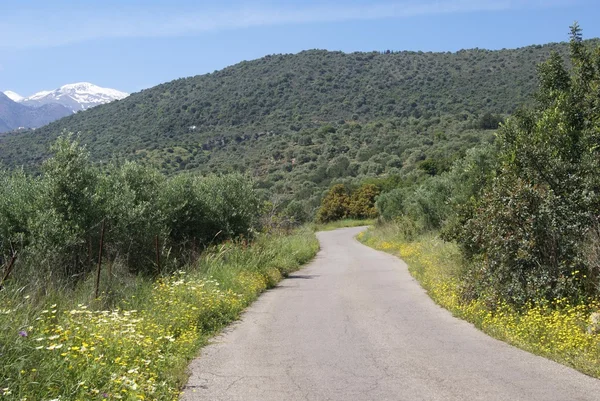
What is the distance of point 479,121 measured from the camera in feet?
291

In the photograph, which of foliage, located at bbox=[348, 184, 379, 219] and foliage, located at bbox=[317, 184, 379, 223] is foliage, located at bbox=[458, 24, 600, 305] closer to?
foliage, located at bbox=[348, 184, 379, 219]

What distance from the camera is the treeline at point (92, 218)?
1241 centimetres

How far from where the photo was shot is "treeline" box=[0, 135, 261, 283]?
12414mm

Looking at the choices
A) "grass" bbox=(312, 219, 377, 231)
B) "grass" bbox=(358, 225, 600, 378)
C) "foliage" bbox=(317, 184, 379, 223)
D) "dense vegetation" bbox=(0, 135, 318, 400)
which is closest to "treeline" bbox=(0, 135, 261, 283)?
"dense vegetation" bbox=(0, 135, 318, 400)

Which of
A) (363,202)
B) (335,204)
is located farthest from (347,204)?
(363,202)

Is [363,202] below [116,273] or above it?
below

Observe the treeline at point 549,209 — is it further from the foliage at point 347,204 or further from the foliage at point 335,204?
the foliage at point 335,204

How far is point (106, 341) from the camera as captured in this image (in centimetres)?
708

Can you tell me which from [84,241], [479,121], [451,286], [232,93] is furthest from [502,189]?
[232,93]

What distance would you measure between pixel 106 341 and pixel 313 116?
350ft

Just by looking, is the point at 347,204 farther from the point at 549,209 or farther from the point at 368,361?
the point at 368,361

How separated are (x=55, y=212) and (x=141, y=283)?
2.46 metres

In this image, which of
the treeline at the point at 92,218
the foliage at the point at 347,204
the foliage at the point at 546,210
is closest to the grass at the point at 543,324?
the foliage at the point at 546,210

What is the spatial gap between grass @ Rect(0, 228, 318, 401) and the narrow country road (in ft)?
1.38
